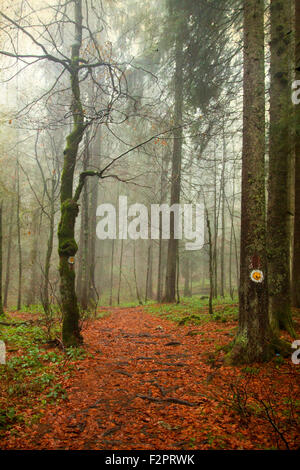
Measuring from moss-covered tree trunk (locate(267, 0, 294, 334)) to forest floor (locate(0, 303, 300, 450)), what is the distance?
816 mm

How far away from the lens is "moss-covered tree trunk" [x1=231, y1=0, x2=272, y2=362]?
455 cm

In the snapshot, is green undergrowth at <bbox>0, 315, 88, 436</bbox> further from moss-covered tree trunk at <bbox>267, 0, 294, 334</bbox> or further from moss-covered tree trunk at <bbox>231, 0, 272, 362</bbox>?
moss-covered tree trunk at <bbox>267, 0, 294, 334</bbox>

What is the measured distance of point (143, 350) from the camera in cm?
639

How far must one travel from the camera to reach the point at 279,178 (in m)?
5.98

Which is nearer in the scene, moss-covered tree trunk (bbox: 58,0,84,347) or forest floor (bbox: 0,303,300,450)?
forest floor (bbox: 0,303,300,450)

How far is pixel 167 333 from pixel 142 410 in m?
4.28

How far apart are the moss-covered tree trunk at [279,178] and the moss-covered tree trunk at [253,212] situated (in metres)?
1.15

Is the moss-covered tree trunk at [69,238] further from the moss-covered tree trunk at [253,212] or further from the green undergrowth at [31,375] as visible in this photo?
the moss-covered tree trunk at [253,212]

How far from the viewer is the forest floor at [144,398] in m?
2.92

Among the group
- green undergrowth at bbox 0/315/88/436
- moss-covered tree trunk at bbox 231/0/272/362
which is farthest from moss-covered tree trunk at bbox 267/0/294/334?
green undergrowth at bbox 0/315/88/436

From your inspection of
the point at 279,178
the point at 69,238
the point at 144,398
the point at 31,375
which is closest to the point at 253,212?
the point at 279,178

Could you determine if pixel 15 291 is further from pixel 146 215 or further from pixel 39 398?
pixel 39 398

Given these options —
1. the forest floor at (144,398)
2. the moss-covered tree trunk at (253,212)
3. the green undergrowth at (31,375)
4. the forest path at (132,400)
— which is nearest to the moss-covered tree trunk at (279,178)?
the forest floor at (144,398)

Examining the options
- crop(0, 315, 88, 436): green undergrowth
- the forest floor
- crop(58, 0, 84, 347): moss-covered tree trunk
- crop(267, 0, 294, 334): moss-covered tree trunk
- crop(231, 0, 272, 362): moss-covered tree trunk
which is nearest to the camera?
the forest floor
